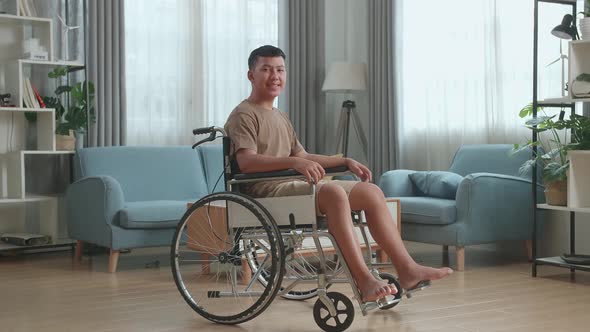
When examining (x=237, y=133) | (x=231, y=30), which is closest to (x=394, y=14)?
(x=231, y=30)

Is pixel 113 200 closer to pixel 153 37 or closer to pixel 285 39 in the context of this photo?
pixel 153 37

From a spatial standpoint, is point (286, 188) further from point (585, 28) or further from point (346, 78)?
point (346, 78)

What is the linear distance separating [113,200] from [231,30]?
1.99 metres

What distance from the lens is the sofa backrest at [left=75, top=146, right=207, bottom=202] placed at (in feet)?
16.5

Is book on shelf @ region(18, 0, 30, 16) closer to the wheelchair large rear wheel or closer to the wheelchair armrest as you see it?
the wheelchair large rear wheel

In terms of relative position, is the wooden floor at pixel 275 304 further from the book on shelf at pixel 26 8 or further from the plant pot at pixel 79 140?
the book on shelf at pixel 26 8

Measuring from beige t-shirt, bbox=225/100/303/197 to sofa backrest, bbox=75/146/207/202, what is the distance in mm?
2067

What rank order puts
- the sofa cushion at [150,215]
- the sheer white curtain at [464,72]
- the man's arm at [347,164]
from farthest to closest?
the sheer white curtain at [464,72]
the sofa cushion at [150,215]
the man's arm at [347,164]

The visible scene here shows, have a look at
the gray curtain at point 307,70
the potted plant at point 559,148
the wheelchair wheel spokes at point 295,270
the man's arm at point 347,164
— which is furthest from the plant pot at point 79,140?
the potted plant at point 559,148

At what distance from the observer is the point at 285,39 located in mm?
6352

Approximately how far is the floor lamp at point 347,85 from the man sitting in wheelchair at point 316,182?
286cm

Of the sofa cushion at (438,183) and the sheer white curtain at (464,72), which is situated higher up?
the sheer white curtain at (464,72)

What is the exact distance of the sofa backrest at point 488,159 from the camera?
4.85m

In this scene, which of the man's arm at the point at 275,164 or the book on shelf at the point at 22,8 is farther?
the book on shelf at the point at 22,8
